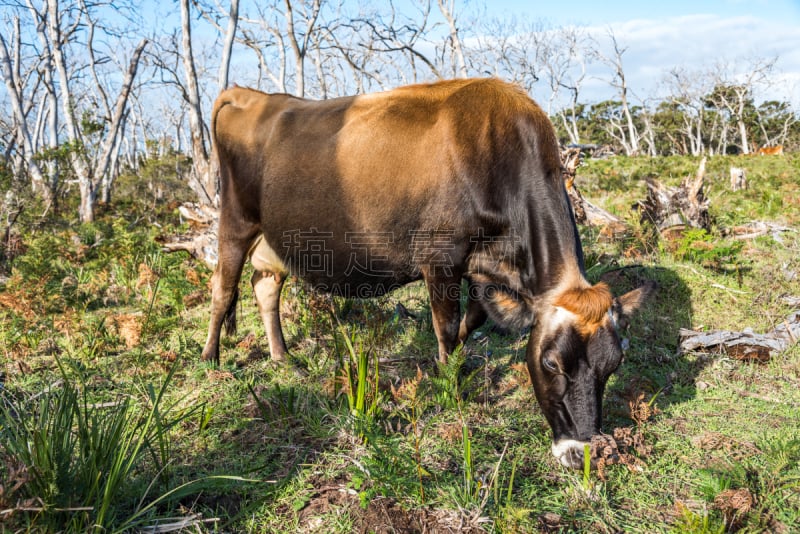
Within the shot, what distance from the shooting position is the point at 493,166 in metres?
3.47

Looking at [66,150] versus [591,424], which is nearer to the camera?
[591,424]

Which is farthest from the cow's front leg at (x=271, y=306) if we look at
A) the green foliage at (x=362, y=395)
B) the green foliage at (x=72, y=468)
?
the green foliage at (x=72, y=468)

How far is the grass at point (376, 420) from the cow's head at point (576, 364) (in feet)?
0.71

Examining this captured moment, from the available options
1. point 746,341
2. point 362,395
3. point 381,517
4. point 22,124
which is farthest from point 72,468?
point 22,124

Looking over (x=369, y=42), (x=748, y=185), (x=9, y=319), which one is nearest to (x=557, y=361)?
(x=9, y=319)

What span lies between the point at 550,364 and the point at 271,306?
280 centimetres

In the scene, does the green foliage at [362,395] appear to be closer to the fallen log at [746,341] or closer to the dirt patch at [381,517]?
the dirt patch at [381,517]

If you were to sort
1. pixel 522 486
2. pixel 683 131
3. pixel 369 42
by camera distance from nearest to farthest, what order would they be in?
pixel 522 486, pixel 369 42, pixel 683 131

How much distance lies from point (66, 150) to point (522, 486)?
12439 mm

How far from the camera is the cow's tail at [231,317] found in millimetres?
4852

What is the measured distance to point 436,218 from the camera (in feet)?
11.9

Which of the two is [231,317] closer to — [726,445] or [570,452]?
[570,452]

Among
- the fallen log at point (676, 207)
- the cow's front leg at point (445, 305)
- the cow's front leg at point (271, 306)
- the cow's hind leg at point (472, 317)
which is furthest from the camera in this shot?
the fallen log at point (676, 207)

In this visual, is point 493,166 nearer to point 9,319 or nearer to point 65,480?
point 65,480
